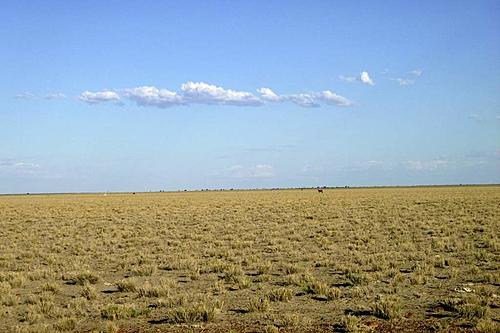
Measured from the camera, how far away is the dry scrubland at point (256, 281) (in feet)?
31.5

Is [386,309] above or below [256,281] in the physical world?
above

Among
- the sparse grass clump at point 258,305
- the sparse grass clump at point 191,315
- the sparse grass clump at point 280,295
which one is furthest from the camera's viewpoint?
the sparse grass clump at point 280,295

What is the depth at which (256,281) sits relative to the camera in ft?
44.5

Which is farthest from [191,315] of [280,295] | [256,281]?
[256,281]

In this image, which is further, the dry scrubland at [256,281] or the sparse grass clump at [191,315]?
the sparse grass clump at [191,315]

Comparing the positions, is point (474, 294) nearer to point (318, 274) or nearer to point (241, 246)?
point (318, 274)

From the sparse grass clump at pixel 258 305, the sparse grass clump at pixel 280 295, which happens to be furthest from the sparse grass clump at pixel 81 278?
the sparse grass clump at pixel 258 305

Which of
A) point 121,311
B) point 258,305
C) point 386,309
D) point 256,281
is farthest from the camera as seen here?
point 256,281

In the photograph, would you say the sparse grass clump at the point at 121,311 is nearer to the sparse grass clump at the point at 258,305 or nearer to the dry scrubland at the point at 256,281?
the dry scrubland at the point at 256,281

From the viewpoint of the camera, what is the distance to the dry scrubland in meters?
9.60

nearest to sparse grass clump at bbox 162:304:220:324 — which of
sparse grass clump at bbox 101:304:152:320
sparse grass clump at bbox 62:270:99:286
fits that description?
sparse grass clump at bbox 101:304:152:320

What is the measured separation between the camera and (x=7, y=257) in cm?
1877

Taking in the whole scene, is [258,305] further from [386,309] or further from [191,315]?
[386,309]

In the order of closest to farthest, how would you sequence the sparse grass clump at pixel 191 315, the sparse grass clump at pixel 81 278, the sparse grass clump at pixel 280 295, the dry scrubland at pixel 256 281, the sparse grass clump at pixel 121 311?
1. the dry scrubland at pixel 256 281
2. the sparse grass clump at pixel 191 315
3. the sparse grass clump at pixel 121 311
4. the sparse grass clump at pixel 280 295
5. the sparse grass clump at pixel 81 278
